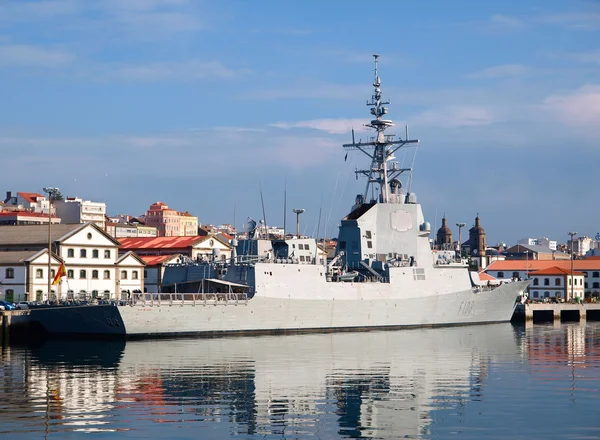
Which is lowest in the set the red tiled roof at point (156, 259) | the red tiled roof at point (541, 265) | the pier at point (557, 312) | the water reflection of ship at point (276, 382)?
the pier at point (557, 312)

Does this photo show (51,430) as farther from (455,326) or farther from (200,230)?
(200,230)

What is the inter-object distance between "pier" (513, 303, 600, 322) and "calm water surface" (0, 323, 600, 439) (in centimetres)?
2886

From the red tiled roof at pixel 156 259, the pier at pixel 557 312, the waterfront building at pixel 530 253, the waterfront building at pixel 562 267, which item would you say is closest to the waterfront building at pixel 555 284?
the waterfront building at pixel 562 267

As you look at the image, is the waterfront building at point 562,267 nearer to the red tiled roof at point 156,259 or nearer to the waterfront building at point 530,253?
the red tiled roof at point 156,259

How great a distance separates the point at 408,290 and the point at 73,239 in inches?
860

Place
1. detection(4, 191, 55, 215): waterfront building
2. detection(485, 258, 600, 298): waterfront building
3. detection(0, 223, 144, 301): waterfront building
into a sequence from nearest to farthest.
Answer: detection(0, 223, 144, 301): waterfront building → detection(485, 258, 600, 298): waterfront building → detection(4, 191, 55, 215): waterfront building

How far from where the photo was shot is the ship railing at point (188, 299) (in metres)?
42.9

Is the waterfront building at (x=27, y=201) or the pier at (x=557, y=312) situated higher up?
the waterfront building at (x=27, y=201)

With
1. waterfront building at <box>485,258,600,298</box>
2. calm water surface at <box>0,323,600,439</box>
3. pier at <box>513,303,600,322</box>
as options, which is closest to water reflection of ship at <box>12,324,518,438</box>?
calm water surface at <box>0,323,600,439</box>

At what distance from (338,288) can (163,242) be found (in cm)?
2859

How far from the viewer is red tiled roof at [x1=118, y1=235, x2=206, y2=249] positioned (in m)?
73.9

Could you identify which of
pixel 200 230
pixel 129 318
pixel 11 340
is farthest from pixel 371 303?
pixel 200 230

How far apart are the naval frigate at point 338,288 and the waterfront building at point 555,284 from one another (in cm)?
3032

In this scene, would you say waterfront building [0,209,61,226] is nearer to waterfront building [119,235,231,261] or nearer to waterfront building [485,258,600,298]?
waterfront building [119,235,231,261]
